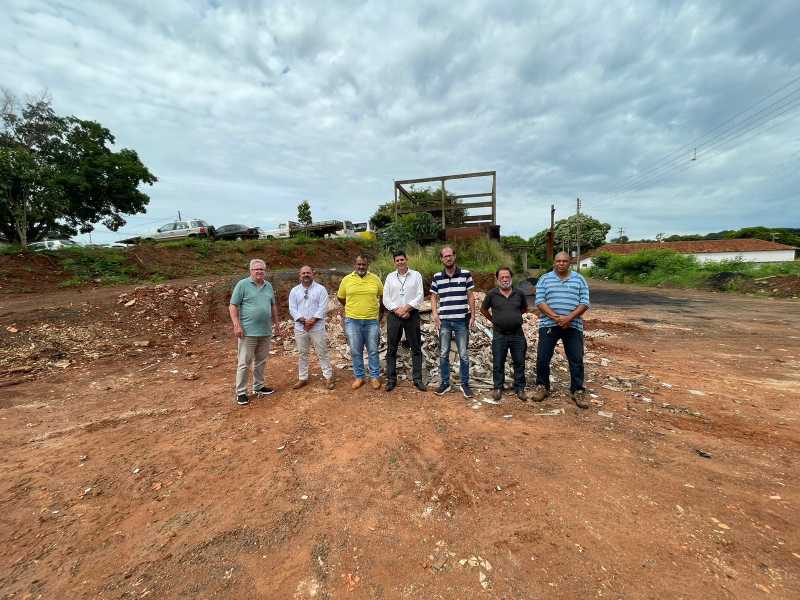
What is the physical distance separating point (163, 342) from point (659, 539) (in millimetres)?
8395

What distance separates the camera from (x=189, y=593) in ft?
5.74

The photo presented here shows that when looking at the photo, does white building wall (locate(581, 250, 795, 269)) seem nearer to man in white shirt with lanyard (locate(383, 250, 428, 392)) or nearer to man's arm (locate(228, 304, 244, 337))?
man in white shirt with lanyard (locate(383, 250, 428, 392))

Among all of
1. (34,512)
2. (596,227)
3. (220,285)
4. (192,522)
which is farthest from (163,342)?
(596,227)

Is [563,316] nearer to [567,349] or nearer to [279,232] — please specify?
[567,349]

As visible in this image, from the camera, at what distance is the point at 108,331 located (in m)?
6.99

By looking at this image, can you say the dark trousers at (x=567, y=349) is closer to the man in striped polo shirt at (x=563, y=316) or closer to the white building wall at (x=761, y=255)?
the man in striped polo shirt at (x=563, y=316)

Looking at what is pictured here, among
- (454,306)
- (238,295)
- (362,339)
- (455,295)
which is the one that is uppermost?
(238,295)

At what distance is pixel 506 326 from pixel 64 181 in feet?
73.8

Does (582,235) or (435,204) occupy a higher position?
(582,235)

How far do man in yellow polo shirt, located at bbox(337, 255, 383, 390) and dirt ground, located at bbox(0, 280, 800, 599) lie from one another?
55 cm

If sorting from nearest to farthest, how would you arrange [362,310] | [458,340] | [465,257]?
[458,340] → [362,310] → [465,257]

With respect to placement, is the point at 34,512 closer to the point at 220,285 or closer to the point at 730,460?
the point at 730,460

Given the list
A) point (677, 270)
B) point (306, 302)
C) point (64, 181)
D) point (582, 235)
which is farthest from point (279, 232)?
point (582, 235)

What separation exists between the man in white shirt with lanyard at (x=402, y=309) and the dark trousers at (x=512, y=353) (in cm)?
98
